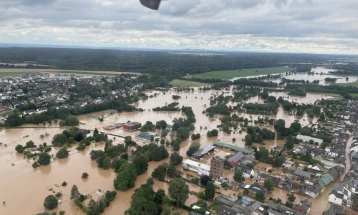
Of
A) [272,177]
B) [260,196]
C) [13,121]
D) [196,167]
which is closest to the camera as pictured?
[260,196]

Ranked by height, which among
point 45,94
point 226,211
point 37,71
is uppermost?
point 37,71

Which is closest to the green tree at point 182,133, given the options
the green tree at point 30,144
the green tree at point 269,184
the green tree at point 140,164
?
the green tree at point 140,164

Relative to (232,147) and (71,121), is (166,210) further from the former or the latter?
(71,121)

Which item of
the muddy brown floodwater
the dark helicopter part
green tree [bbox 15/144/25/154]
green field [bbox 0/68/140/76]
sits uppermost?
the dark helicopter part

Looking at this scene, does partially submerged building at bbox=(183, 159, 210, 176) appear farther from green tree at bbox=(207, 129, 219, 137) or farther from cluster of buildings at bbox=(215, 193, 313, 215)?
green tree at bbox=(207, 129, 219, 137)

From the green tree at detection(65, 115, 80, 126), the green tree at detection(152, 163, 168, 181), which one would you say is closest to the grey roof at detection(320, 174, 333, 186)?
the green tree at detection(152, 163, 168, 181)

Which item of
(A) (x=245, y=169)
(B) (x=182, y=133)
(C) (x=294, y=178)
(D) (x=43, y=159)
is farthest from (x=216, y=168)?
(D) (x=43, y=159)

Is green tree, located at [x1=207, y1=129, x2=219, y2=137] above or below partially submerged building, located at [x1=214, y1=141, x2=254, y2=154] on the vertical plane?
above
